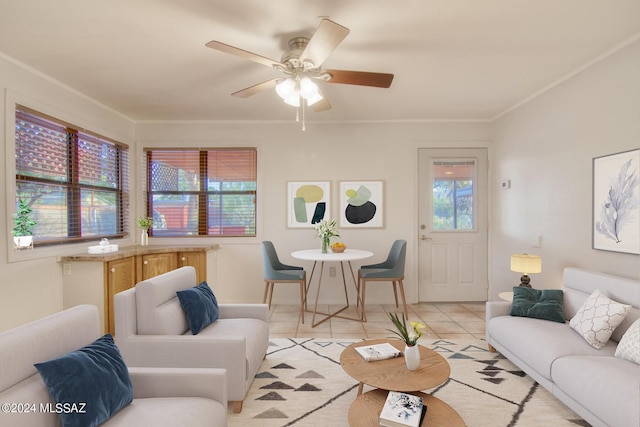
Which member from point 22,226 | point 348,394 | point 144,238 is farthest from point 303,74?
point 144,238

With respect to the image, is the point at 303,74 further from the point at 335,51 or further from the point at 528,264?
the point at 528,264

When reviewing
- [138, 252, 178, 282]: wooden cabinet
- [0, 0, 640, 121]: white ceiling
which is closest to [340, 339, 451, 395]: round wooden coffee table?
[0, 0, 640, 121]: white ceiling

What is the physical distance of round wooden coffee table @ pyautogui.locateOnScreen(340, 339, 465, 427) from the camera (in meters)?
1.60

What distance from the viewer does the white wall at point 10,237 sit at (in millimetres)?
2725

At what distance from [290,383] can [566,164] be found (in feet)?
10.6

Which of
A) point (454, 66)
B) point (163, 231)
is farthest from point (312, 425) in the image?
point (163, 231)

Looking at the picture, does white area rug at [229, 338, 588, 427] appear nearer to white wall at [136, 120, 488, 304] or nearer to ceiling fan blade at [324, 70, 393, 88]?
white wall at [136, 120, 488, 304]

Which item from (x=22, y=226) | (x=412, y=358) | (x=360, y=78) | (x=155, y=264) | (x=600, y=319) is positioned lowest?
(x=412, y=358)

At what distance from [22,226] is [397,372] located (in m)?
3.27

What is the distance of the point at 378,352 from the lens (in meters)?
2.15

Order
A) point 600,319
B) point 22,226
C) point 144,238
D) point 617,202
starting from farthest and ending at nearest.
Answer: point 144,238 < point 22,226 < point 617,202 < point 600,319

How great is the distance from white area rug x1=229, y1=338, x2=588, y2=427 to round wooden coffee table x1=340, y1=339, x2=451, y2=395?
0.36m

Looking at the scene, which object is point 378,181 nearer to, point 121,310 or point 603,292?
point 603,292

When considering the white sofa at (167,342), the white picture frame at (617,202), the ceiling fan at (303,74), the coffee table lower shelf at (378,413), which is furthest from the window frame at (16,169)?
the white picture frame at (617,202)
